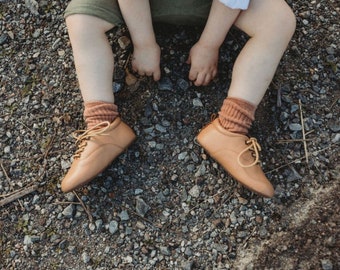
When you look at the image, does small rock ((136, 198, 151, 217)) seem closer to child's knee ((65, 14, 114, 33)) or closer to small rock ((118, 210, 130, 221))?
small rock ((118, 210, 130, 221))

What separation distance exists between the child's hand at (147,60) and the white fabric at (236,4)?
370mm

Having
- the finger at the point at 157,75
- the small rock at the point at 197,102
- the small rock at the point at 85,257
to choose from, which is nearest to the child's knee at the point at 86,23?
the finger at the point at 157,75

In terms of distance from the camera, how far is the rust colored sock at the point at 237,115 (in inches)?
90.8

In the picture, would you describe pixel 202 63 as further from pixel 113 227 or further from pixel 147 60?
pixel 113 227

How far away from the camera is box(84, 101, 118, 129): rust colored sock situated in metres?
2.36

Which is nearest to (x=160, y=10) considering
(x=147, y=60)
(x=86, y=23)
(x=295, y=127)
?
(x=147, y=60)

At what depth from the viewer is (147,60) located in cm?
247

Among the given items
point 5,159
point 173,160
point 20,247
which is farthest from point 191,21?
point 20,247

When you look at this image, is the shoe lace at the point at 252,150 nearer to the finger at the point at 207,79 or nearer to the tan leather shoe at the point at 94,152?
the finger at the point at 207,79

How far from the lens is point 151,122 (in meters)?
2.56

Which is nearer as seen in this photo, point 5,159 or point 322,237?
point 322,237

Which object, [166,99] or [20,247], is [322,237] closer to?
[166,99]

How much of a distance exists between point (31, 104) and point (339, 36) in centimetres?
144

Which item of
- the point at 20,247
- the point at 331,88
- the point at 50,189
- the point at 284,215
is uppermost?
the point at 331,88
